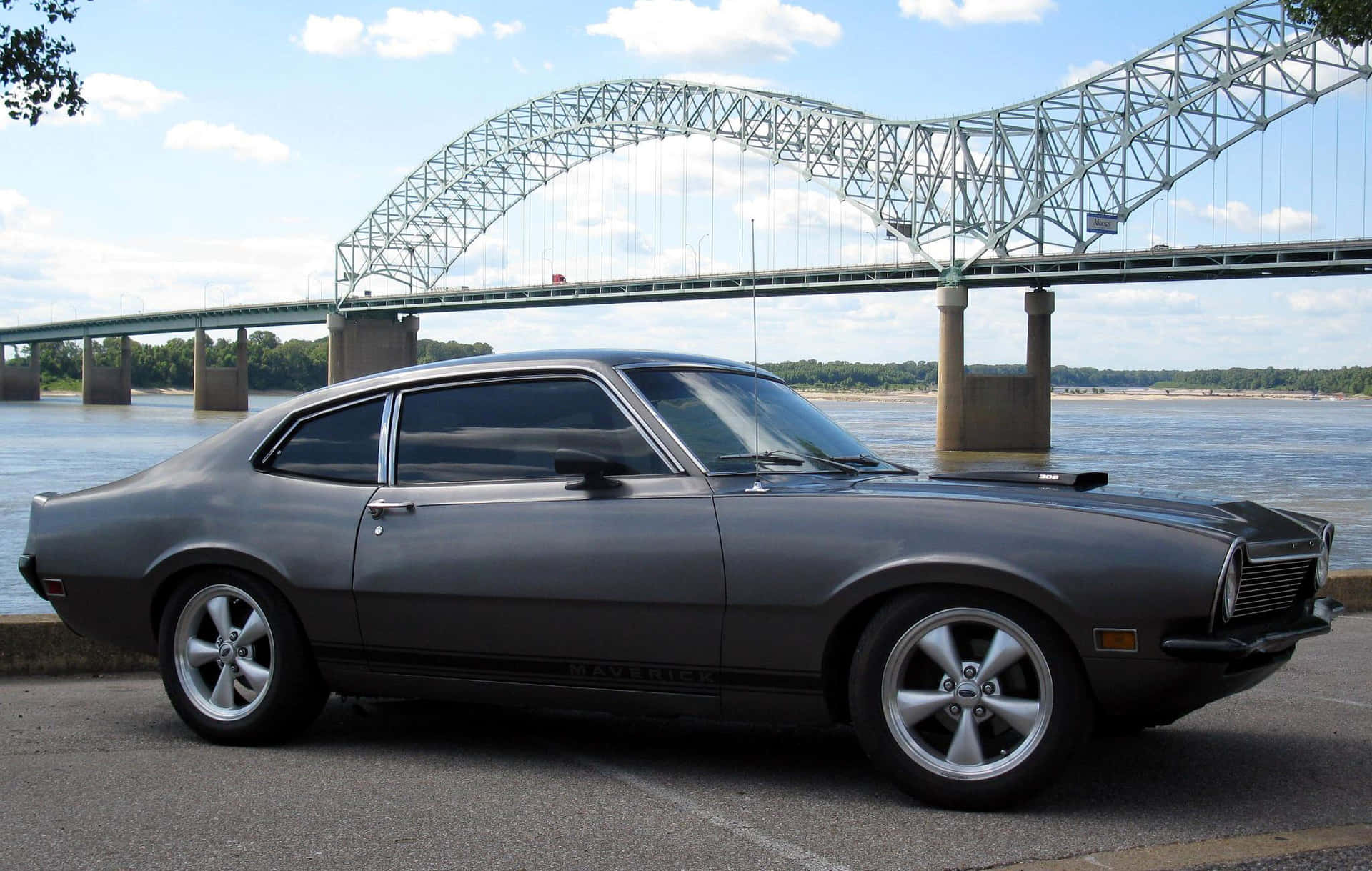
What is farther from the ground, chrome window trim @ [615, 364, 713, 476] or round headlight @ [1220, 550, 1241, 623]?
chrome window trim @ [615, 364, 713, 476]

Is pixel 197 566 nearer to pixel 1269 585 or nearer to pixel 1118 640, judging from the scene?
pixel 1118 640

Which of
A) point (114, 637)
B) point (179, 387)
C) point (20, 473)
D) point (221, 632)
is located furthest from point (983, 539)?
point (179, 387)

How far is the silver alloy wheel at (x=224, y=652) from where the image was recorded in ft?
15.2

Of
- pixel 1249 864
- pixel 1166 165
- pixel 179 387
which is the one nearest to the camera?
pixel 1249 864

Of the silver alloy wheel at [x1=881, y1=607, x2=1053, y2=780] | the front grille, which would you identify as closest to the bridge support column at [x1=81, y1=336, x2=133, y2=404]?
the silver alloy wheel at [x1=881, y1=607, x2=1053, y2=780]

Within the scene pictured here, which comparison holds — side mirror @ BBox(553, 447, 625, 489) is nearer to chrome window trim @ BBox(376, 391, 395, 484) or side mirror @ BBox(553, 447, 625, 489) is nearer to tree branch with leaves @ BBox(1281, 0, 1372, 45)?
chrome window trim @ BBox(376, 391, 395, 484)

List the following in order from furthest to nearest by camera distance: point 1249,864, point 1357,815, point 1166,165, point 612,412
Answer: point 1166,165
point 612,412
point 1357,815
point 1249,864

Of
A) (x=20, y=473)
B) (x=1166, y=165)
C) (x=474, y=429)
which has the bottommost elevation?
(x=20, y=473)

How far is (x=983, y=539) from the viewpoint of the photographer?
145 inches

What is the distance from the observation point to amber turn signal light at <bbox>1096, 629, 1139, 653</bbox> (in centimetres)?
355

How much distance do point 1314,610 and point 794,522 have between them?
1.61 m

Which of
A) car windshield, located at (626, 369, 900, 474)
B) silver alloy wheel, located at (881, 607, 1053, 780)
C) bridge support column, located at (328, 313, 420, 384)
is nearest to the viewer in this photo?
silver alloy wheel, located at (881, 607, 1053, 780)

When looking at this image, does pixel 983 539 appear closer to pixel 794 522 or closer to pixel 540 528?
pixel 794 522

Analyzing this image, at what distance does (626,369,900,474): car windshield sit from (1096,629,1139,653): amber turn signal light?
3.73ft
